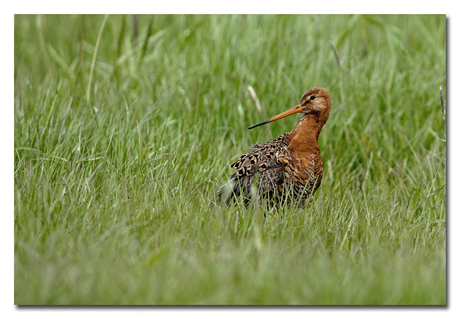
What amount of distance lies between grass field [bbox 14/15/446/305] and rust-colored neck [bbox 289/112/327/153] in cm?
42

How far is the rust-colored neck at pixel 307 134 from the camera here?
166 inches

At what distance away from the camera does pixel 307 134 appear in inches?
167

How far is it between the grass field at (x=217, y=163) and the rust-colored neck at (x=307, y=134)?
1.38 feet

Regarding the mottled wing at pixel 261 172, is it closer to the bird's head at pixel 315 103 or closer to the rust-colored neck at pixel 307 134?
the rust-colored neck at pixel 307 134

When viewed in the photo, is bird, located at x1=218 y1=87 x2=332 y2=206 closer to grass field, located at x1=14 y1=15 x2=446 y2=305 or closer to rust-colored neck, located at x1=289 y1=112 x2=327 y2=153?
rust-colored neck, located at x1=289 y1=112 x2=327 y2=153

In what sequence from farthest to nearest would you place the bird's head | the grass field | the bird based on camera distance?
the bird's head → the bird → the grass field

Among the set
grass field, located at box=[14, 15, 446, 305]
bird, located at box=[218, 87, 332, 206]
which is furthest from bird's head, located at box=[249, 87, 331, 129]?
grass field, located at box=[14, 15, 446, 305]

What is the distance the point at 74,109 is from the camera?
15.8 ft

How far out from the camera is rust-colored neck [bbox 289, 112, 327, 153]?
13.8ft

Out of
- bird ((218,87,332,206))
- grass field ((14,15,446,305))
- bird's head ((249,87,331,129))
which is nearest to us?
grass field ((14,15,446,305))

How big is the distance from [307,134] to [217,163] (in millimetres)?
792

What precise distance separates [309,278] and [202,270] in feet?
1.93

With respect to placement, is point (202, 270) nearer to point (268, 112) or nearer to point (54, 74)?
point (268, 112)

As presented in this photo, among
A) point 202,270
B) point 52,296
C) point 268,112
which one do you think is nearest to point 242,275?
point 202,270
